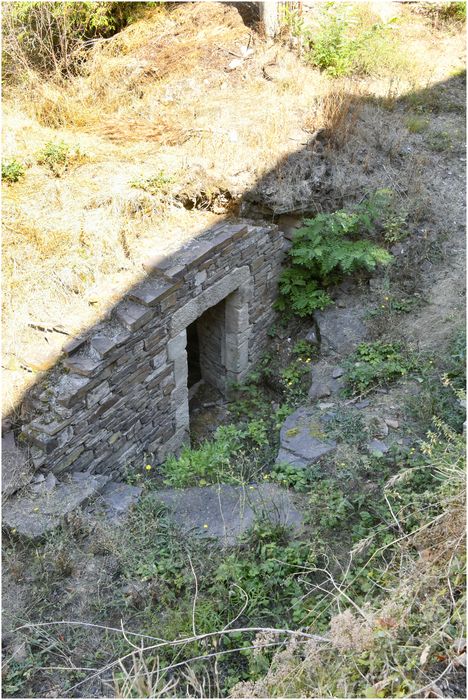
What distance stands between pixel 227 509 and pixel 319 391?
185cm

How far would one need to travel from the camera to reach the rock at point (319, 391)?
221 inches

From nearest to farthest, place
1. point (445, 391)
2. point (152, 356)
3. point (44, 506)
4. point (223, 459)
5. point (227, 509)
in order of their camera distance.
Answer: point (44, 506)
point (227, 509)
point (223, 459)
point (445, 391)
point (152, 356)

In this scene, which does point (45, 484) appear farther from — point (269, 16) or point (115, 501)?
point (269, 16)

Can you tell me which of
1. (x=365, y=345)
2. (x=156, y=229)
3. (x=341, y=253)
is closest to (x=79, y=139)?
(x=156, y=229)

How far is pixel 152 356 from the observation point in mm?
5188

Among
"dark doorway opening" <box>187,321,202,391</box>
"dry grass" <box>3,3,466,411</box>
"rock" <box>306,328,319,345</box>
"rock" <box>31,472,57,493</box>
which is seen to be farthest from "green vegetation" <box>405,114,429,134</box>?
"rock" <box>31,472,57,493</box>

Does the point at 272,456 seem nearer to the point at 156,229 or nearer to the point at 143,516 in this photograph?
the point at 143,516

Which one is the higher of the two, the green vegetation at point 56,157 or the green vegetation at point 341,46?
the green vegetation at point 341,46

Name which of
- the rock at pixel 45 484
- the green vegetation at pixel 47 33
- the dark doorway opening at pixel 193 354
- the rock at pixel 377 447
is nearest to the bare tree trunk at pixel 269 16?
the green vegetation at pixel 47 33

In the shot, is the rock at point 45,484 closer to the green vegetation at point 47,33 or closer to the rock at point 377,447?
the rock at point 377,447

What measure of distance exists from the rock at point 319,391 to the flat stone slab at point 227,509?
1436 mm

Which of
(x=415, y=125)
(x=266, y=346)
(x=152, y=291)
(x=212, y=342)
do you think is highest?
(x=415, y=125)

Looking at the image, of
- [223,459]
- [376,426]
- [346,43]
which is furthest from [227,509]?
[346,43]

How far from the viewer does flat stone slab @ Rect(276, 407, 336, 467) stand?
4680mm
